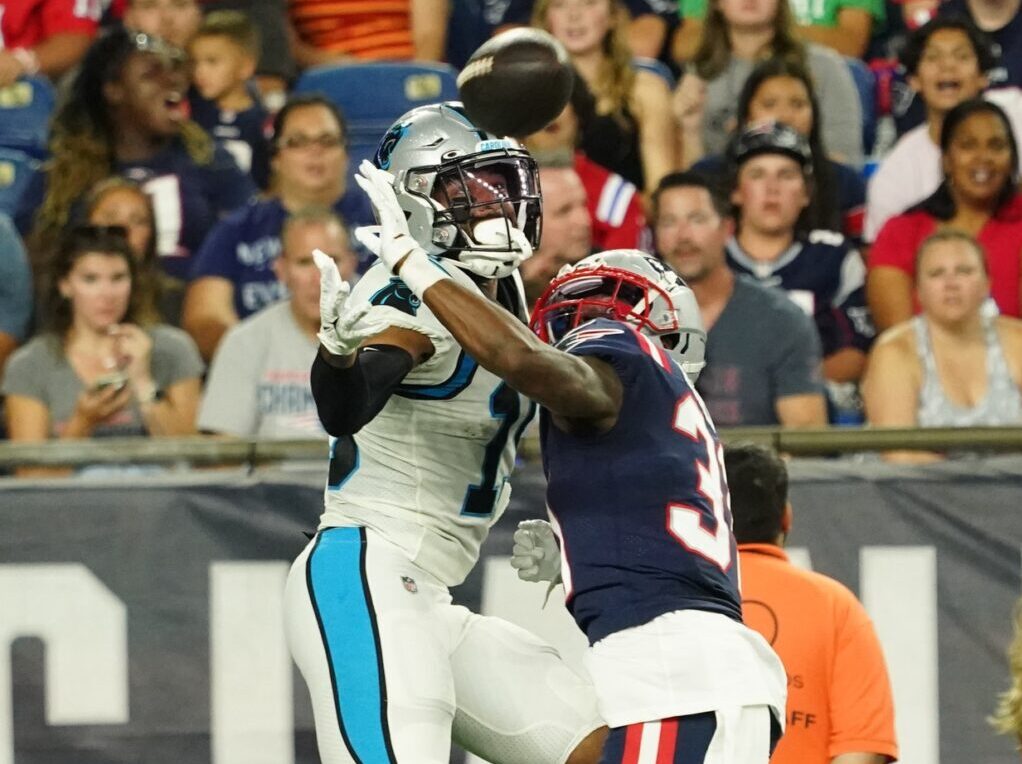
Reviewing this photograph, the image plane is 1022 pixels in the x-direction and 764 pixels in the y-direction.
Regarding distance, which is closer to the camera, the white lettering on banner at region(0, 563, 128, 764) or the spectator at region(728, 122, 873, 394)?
the white lettering on banner at region(0, 563, 128, 764)

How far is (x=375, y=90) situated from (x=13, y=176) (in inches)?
60.5

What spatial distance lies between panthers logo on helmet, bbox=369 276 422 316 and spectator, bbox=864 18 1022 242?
13.0 ft

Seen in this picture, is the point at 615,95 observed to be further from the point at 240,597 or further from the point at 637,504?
the point at 637,504

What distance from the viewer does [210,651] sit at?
523 centimetres

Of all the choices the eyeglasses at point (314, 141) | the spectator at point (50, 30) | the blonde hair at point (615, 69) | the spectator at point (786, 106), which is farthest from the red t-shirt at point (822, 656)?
the spectator at point (50, 30)

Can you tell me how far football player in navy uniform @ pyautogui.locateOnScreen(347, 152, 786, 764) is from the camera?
11.3 ft

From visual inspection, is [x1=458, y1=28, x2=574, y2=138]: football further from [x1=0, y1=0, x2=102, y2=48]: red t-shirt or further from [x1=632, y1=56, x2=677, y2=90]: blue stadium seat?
[x1=0, y1=0, x2=102, y2=48]: red t-shirt

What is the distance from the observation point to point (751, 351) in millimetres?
6125

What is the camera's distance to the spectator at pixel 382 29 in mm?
8414

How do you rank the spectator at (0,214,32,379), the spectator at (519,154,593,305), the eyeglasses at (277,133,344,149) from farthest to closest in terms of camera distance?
the eyeglasses at (277,133,344,149) < the spectator at (0,214,32,379) < the spectator at (519,154,593,305)

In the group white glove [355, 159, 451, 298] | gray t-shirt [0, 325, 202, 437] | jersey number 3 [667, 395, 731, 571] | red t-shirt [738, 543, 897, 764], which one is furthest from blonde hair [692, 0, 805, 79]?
Result: white glove [355, 159, 451, 298]

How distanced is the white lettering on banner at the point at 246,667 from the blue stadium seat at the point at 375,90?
2835mm

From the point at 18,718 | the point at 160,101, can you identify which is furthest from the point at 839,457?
the point at 160,101

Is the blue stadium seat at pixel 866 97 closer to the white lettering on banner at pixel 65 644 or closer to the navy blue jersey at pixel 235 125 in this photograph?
the navy blue jersey at pixel 235 125
